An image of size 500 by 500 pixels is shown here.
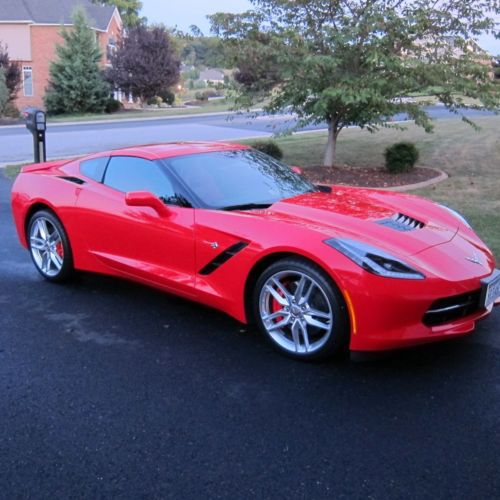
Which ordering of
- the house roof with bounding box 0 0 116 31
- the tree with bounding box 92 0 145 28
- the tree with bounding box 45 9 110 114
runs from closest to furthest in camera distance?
the tree with bounding box 45 9 110 114
the house roof with bounding box 0 0 116 31
the tree with bounding box 92 0 145 28

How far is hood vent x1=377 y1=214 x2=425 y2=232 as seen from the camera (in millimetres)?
4020

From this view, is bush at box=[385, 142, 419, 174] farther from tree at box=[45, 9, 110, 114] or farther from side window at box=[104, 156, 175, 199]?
tree at box=[45, 9, 110, 114]

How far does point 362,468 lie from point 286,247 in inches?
57.0

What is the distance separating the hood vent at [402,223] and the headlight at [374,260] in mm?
446

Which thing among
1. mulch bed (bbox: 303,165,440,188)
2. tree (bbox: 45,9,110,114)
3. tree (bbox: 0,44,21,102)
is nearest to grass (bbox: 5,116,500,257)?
mulch bed (bbox: 303,165,440,188)

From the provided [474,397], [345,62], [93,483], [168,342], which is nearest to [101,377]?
[168,342]

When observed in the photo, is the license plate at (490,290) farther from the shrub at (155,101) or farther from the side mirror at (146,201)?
the shrub at (155,101)

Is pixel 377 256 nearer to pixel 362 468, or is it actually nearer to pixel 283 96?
pixel 362 468

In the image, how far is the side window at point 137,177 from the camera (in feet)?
15.0

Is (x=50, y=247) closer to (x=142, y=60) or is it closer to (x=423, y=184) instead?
(x=423, y=184)

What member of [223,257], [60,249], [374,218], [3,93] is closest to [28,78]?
[3,93]

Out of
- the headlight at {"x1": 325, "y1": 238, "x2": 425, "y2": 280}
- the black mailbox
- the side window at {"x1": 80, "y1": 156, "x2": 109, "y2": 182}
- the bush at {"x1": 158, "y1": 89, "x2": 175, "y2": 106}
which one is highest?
the bush at {"x1": 158, "y1": 89, "x2": 175, "y2": 106}

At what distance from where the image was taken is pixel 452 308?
11.7 ft

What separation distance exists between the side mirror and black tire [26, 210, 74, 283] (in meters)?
1.24
